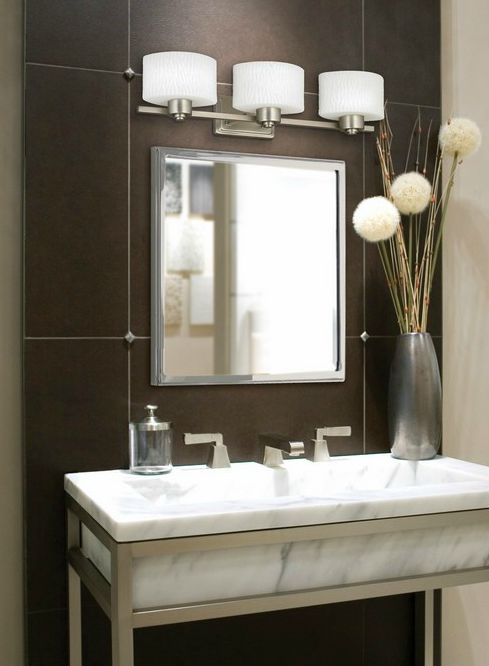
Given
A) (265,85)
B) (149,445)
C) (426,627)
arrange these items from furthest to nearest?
1. (426,627)
2. (265,85)
3. (149,445)

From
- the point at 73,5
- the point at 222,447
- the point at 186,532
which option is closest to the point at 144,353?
the point at 222,447

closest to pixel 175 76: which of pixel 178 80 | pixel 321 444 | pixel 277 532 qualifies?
pixel 178 80

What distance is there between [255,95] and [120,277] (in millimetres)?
546

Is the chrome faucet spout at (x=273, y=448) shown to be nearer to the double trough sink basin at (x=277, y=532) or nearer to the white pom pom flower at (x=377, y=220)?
the double trough sink basin at (x=277, y=532)

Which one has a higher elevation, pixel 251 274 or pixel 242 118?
pixel 242 118

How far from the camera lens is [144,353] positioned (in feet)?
6.51

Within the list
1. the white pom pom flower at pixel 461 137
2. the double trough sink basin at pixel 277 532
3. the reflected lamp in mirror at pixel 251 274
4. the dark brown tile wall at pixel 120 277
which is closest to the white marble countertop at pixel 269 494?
the double trough sink basin at pixel 277 532

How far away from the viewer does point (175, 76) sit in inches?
75.1

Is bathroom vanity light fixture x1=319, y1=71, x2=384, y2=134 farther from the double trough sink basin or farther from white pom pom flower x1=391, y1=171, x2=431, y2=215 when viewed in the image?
the double trough sink basin

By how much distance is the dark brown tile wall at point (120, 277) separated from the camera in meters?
1.90

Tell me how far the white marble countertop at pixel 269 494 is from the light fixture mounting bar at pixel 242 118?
0.85 metres

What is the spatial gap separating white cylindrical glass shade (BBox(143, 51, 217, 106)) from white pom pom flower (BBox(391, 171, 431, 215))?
0.53 m

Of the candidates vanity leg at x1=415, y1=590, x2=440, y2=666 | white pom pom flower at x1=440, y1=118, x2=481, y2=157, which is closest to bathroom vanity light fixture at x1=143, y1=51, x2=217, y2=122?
white pom pom flower at x1=440, y1=118, x2=481, y2=157

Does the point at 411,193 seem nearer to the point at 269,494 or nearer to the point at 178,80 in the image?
the point at 178,80
